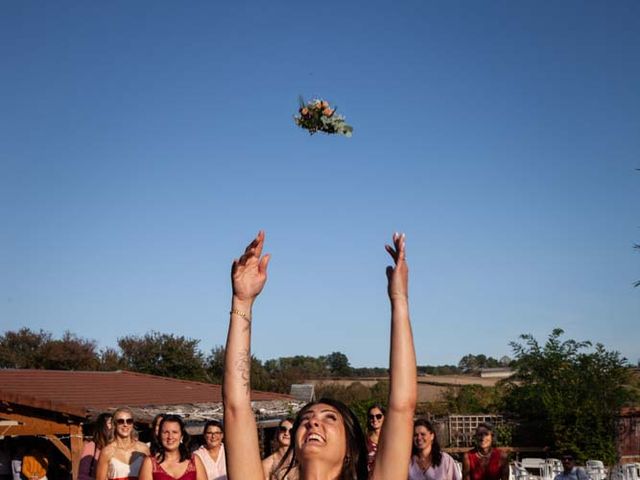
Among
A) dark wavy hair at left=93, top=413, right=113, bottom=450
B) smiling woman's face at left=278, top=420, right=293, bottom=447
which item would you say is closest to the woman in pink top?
dark wavy hair at left=93, top=413, right=113, bottom=450

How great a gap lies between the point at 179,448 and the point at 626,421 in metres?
18.8

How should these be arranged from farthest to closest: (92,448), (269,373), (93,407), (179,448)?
(269,373) < (93,407) < (92,448) < (179,448)

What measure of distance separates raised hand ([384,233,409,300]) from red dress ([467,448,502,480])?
5094mm

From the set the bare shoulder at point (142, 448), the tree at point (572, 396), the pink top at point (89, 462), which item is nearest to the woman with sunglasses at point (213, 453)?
the bare shoulder at point (142, 448)

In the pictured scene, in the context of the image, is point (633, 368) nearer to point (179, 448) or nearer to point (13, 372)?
point (13, 372)

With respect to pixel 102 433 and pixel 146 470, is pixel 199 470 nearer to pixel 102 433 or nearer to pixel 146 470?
pixel 146 470

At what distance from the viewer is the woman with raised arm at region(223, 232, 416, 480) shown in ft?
7.86

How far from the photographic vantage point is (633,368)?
23750 mm

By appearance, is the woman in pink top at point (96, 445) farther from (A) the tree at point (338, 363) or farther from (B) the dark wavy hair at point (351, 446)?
(A) the tree at point (338, 363)

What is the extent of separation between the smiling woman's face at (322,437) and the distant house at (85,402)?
1328cm

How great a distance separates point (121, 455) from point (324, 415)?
5150mm

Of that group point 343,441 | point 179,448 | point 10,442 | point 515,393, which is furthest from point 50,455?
point 343,441

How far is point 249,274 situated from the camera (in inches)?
110

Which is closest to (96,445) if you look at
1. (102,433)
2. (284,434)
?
(102,433)
